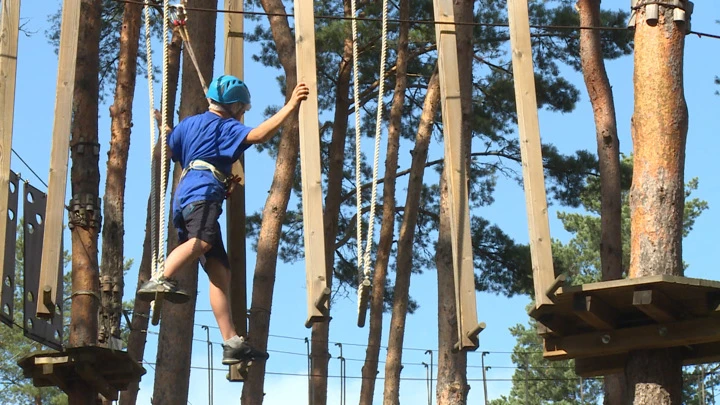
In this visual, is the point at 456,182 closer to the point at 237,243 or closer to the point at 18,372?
the point at 237,243

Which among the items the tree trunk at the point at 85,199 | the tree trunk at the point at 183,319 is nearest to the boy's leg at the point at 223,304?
the tree trunk at the point at 85,199

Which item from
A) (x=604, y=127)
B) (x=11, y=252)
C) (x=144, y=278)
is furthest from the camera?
(x=144, y=278)

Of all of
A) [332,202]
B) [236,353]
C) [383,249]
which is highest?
[332,202]

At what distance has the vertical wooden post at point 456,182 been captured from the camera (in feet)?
18.9

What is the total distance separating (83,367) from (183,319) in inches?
70.3

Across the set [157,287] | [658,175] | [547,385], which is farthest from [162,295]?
[547,385]

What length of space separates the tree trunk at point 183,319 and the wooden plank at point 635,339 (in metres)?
2.83

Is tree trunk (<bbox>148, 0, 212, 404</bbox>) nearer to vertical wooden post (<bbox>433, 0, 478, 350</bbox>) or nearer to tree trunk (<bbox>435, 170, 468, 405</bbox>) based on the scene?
tree trunk (<bbox>435, 170, 468, 405</bbox>)

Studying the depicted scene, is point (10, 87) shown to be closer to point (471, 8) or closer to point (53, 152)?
point (53, 152)

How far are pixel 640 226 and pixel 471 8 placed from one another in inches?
223

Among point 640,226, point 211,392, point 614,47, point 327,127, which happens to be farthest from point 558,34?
point 640,226

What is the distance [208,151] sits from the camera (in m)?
5.73

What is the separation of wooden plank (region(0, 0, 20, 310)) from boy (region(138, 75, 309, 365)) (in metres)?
0.75

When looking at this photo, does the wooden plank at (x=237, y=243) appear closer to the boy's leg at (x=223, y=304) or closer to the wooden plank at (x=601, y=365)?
the boy's leg at (x=223, y=304)
